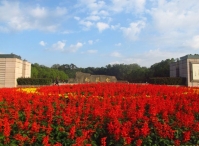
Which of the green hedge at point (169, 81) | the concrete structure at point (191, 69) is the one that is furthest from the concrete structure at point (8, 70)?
the concrete structure at point (191, 69)

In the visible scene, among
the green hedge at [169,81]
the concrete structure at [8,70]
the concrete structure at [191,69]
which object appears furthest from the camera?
the concrete structure at [8,70]

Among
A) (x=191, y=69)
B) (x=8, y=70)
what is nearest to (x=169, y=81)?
(x=191, y=69)

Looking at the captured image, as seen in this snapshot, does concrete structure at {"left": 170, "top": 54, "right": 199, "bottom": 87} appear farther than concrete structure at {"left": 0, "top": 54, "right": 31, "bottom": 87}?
No

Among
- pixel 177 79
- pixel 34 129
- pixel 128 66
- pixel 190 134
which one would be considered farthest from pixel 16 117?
pixel 128 66

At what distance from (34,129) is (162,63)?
115ft

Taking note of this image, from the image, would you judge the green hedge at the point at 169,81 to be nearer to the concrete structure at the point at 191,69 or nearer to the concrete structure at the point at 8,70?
the concrete structure at the point at 191,69

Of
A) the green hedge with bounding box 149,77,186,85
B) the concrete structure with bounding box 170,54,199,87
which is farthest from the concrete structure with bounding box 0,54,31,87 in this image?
the concrete structure with bounding box 170,54,199,87

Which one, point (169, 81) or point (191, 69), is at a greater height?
point (191, 69)

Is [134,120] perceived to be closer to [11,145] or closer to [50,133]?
[50,133]

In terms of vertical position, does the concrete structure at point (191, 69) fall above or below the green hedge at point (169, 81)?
above

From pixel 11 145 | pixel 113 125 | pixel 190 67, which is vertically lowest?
pixel 11 145

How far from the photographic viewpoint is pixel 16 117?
334 cm

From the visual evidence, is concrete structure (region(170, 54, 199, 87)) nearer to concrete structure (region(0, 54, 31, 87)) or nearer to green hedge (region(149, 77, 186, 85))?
green hedge (region(149, 77, 186, 85))

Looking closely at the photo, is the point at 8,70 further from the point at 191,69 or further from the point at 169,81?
the point at 191,69
